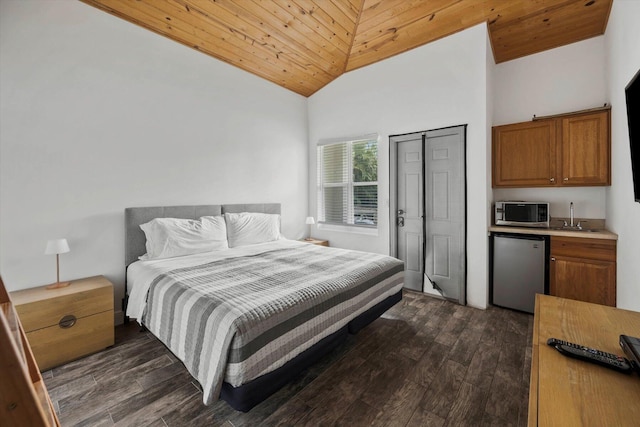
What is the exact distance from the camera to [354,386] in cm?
193

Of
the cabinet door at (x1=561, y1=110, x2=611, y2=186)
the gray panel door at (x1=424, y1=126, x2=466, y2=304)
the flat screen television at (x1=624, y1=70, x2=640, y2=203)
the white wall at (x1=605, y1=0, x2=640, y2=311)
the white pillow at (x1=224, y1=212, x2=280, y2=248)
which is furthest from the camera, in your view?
the white pillow at (x1=224, y1=212, x2=280, y2=248)

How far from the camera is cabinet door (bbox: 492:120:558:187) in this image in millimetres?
3154

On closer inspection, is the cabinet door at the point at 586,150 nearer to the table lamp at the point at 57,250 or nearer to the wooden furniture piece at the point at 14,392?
the wooden furniture piece at the point at 14,392

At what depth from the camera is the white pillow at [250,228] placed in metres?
3.65

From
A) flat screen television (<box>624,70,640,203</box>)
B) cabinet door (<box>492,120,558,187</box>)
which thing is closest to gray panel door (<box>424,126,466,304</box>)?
cabinet door (<box>492,120,558,187</box>)

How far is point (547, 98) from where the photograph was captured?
3.46m

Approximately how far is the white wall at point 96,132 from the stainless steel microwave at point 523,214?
137 inches

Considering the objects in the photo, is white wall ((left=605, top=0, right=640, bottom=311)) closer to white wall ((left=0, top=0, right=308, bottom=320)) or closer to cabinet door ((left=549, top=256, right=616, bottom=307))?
cabinet door ((left=549, top=256, right=616, bottom=307))

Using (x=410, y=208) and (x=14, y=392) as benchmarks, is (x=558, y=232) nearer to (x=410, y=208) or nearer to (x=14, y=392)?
(x=410, y=208)

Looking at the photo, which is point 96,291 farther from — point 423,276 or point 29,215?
point 423,276

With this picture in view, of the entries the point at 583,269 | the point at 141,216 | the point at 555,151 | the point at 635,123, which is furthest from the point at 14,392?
the point at 555,151

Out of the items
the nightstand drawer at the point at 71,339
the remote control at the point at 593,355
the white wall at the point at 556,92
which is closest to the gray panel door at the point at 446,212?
the white wall at the point at 556,92

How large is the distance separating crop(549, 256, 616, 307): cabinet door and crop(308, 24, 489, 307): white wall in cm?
66

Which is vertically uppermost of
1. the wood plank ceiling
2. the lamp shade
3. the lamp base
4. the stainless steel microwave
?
the wood plank ceiling
